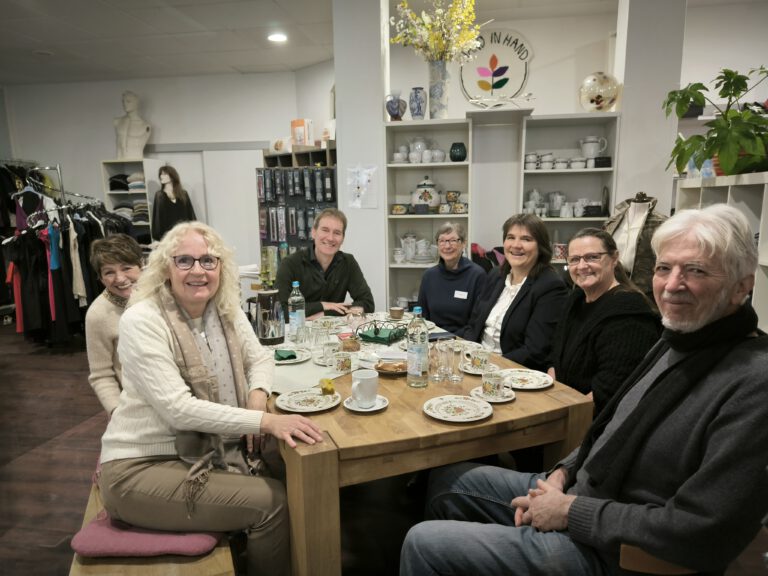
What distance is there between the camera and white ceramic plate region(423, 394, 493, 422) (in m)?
1.42

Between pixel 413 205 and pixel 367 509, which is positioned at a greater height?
pixel 413 205

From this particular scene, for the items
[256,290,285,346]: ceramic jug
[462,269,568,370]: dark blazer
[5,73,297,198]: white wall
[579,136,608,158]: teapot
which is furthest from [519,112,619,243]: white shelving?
[5,73,297,198]: white wall

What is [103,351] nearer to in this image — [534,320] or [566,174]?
[534,320]

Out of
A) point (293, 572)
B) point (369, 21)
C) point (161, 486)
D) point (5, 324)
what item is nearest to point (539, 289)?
point (293, 572)

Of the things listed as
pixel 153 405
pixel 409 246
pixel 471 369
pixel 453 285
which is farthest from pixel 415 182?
pixel 153 405

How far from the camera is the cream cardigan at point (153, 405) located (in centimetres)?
140

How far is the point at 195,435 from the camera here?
4.75ft

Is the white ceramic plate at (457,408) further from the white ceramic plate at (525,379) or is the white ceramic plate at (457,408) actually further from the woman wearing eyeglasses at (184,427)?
the woman wearing eyeglasses at (184,427)

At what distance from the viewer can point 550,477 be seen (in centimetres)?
141

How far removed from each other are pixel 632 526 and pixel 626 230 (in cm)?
276

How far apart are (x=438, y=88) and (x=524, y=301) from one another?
2225mm

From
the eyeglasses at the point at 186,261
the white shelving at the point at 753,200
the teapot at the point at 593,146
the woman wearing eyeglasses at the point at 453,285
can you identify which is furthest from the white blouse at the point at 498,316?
the teapot at the point at 593,146

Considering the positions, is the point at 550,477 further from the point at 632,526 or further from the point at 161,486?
the point at 161,486

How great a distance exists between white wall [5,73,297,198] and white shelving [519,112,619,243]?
3.42 m
